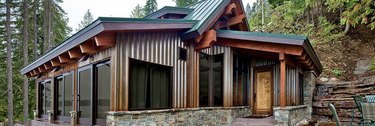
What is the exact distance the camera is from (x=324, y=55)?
611 inches

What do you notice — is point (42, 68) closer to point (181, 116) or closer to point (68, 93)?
point (68, 93)

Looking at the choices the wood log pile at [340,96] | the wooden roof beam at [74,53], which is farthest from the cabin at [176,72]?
the wood log pile at [340,96]

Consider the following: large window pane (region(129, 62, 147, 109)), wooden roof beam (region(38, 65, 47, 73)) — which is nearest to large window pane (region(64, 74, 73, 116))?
wooden roof beam (region(38, 65, 47, 73))

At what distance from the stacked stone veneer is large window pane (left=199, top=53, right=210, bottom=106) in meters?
0.28

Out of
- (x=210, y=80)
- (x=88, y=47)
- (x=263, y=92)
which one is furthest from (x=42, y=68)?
(x=263, y=92)

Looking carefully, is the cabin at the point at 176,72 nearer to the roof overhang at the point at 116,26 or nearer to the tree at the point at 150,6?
the roof overhang at the point at 116,26

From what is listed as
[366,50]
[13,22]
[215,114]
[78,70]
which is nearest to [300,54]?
[215,114]

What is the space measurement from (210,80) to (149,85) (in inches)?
97.8

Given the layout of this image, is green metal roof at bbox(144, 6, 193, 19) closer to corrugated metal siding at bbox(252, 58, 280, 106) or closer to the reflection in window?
the reflection in window

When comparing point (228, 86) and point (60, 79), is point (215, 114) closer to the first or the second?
point (228, 86)

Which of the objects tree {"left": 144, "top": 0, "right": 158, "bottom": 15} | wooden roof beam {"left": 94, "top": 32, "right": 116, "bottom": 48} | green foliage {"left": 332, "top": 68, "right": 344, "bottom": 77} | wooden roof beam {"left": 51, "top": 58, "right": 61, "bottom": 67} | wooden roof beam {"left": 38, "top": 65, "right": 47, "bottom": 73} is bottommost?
green foliage {"left": 332, "top": 68, "right": 344, "bottom": 77}

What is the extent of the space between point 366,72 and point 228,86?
852 centimetres

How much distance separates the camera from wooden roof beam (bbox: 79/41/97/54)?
21.0 feet

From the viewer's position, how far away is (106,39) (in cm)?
585
